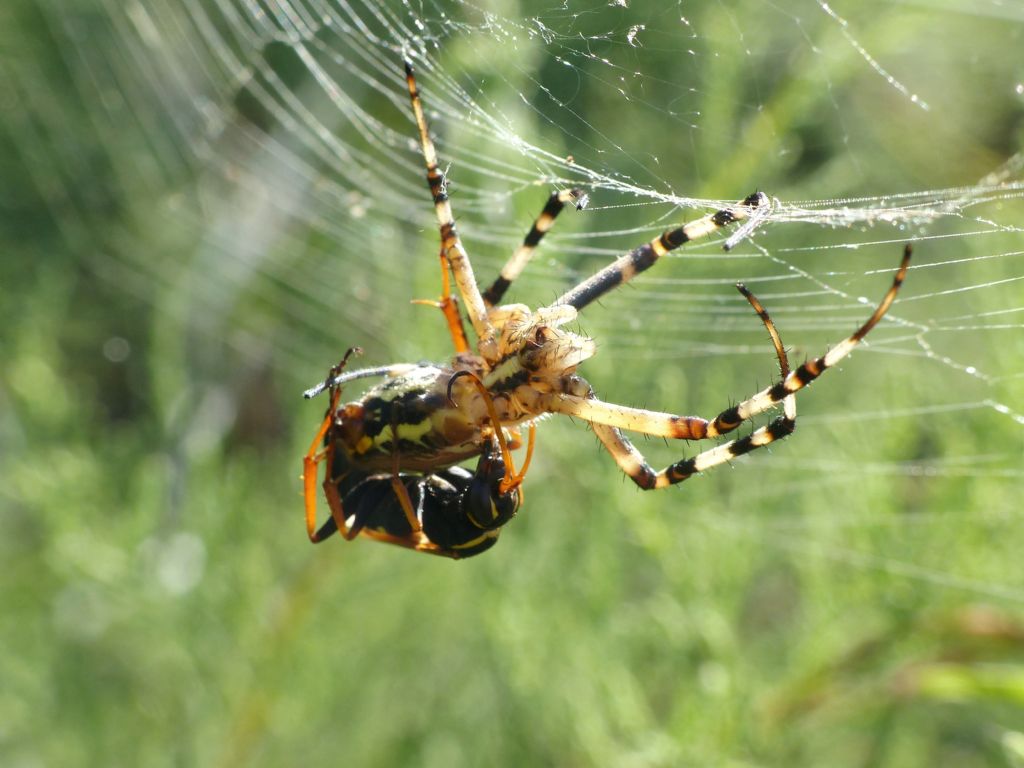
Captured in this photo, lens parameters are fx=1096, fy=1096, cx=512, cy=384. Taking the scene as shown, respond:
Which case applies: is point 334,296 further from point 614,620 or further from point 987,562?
point 987,562

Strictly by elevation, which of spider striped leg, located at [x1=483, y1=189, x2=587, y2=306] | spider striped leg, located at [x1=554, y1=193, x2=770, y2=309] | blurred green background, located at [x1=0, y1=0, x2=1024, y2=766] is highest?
spider striped leg, located at [x1=483, y1=189, x2=587, y2=306]

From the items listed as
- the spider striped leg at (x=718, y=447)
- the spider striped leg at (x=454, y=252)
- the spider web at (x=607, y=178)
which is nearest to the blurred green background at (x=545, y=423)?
the spider web at (x=607, y=178)

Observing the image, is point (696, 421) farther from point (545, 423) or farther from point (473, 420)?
point (545, 423)

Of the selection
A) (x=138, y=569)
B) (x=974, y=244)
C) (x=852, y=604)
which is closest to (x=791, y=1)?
(x=974, y=244)

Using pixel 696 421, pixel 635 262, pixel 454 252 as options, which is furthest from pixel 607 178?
pixel 696 421

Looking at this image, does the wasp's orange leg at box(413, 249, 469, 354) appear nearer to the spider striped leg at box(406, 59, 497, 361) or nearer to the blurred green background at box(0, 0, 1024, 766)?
the spider striped leg at box(406, 59, 497, 361)

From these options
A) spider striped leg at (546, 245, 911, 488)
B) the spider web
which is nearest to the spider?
spider striped leg at (546, 245, 911, 488)
